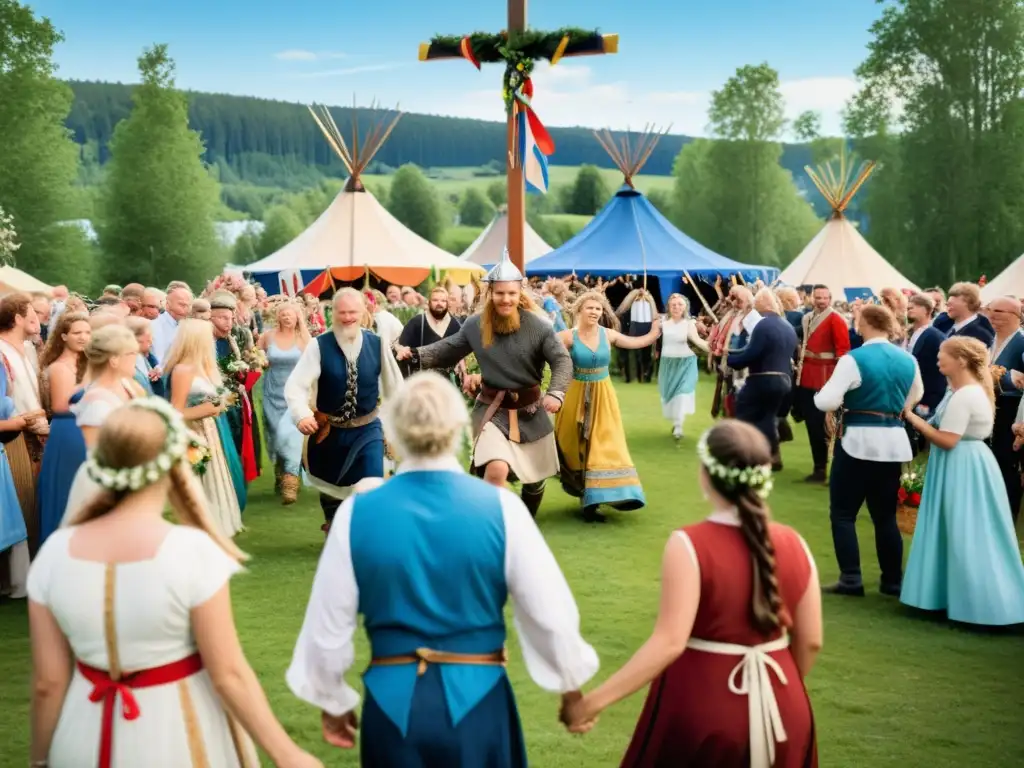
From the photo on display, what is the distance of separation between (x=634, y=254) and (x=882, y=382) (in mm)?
18116

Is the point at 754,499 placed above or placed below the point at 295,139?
below

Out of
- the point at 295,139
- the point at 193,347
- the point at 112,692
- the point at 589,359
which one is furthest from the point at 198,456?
the point at 295,139

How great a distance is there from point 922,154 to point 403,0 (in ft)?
175

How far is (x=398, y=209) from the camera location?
8112 centimetres

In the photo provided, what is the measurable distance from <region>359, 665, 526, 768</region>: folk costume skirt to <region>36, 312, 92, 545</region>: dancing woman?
3.77m

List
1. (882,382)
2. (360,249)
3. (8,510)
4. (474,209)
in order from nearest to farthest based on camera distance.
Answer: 1. (882,382)
2. (8,510)
3. (360,249)
4. (474,209)

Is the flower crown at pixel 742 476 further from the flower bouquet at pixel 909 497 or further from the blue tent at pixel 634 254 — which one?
the blue tent at pixel 634 254

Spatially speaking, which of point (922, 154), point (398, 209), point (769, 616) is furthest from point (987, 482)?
point (398, 209)

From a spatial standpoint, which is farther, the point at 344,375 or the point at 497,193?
the point at 497,193

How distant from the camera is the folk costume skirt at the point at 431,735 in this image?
109 inches

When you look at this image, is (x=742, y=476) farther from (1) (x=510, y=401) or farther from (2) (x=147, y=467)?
(1) (x=510, y=401)

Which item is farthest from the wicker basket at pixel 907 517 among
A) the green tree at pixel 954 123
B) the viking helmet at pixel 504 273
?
the green tree at pixel 954 123

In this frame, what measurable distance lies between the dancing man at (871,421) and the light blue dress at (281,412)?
4.88 meters

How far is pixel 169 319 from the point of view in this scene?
31.0 feet
